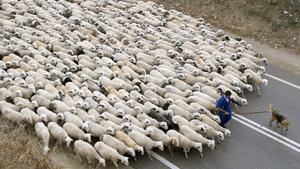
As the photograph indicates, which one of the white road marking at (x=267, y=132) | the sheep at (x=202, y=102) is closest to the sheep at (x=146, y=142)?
the sheep at (x=202, y=102)

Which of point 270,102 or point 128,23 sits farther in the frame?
point 128,23

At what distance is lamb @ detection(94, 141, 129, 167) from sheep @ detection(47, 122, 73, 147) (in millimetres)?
642

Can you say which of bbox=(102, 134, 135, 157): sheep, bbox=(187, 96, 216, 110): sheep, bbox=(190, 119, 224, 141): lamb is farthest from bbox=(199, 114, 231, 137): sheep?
bbox=(102, 134, 135, 157): sheep

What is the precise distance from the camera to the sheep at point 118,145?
10.8 meters

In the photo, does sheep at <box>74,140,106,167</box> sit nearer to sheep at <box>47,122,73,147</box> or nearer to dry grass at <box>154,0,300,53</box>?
sheep at <box>47,122,73,147</box>

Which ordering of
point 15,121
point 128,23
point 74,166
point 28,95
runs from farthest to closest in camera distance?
point 128,23 < point 28,95 < point 15,121 < point 74,166

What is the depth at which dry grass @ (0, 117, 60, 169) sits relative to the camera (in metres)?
9.81

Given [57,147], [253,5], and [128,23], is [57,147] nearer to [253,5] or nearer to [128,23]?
[128,23]

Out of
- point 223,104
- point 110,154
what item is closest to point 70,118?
point 110,154

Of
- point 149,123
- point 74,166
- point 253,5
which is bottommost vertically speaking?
point 74,166

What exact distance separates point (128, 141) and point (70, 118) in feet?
4.79

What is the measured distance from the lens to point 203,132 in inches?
462

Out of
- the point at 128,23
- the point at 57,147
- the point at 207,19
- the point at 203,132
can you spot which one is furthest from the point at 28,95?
the point at 207,19

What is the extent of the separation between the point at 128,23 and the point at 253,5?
5429 millimetres
